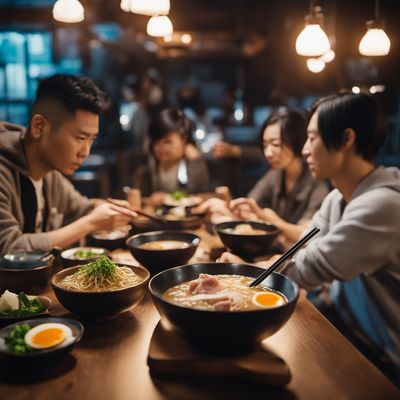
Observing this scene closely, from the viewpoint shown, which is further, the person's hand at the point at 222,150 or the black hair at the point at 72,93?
the person's hand at the point at 222,150

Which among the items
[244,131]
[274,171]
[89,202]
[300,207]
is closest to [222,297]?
[89,202]

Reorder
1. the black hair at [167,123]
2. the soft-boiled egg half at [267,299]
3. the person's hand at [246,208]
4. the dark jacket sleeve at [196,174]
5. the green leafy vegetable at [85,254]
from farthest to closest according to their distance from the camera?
the dark jacket sleeve at [196,174] → the black hair at [167,123] → the person's hand at [246,208] → the green leafy vegetable at [85,254] → the soft-boiled egg half at [267,299]

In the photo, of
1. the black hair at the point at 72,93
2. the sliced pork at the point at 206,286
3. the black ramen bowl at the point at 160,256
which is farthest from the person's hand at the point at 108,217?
the sliced pork at the point at 206,286

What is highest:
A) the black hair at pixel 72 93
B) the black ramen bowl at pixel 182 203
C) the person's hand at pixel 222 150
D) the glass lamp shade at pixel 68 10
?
the glass lamp shade at pixel 68 10

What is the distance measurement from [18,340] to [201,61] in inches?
553

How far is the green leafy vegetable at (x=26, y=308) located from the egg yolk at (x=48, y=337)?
28 centimetres

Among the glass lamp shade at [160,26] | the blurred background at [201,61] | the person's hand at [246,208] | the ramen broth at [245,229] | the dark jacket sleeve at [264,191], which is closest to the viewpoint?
the ramen broth at [245,229]

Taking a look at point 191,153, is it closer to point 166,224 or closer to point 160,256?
point 166,224

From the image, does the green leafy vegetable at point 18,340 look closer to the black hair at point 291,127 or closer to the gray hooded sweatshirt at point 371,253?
the gray hooded sweatshirt at point 371,253

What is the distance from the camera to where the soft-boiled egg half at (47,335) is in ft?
5.00

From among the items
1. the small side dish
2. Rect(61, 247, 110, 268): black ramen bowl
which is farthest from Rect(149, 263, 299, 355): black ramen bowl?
Rect(61, 247, 110, 268): black ramen bowl

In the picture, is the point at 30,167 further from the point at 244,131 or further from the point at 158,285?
the point at 244,131

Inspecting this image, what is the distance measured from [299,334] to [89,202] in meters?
2.58

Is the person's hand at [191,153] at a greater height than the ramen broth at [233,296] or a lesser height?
greater
